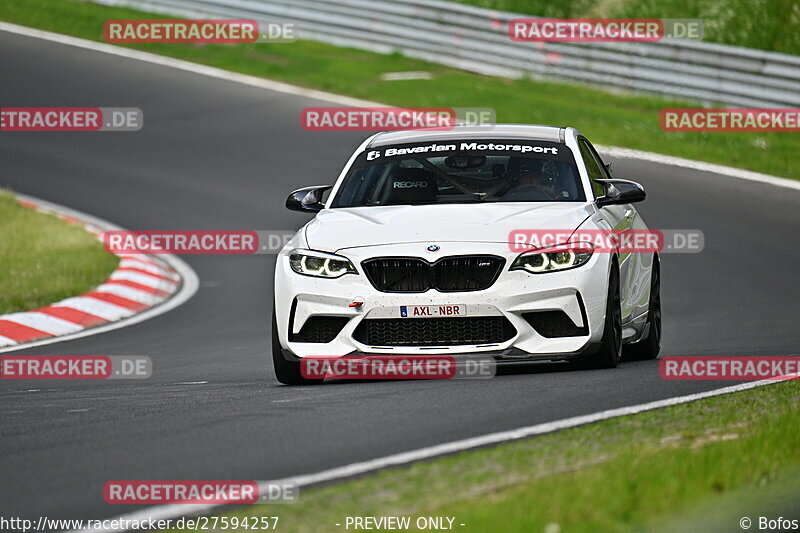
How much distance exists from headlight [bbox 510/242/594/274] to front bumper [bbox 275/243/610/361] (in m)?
0.04

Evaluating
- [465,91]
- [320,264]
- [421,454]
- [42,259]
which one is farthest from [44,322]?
[465,91]

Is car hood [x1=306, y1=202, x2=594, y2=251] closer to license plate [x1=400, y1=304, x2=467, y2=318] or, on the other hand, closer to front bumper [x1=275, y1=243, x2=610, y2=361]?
front bumper [x1=275, y1=243, x2=610, y2=361]

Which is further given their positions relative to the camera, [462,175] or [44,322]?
[44,322]

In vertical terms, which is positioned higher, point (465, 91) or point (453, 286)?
point (465, 91)

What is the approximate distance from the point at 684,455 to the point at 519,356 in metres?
2.75

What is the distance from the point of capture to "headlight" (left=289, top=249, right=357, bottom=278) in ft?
27.4

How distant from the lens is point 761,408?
6.78 metres

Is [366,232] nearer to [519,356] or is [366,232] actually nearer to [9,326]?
[519,356]

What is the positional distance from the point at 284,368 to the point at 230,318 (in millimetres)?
5277

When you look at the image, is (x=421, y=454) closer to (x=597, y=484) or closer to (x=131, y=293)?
(x=597, y=484)

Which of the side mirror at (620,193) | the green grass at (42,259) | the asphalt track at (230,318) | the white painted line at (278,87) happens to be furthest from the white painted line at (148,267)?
the side mirror at (620,193)

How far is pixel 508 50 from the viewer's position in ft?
84.2

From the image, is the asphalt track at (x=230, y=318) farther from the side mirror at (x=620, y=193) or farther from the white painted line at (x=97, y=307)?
the side mirror at (x=620, y=193)

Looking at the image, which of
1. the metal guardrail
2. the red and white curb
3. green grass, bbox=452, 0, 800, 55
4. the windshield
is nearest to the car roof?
the windshield
